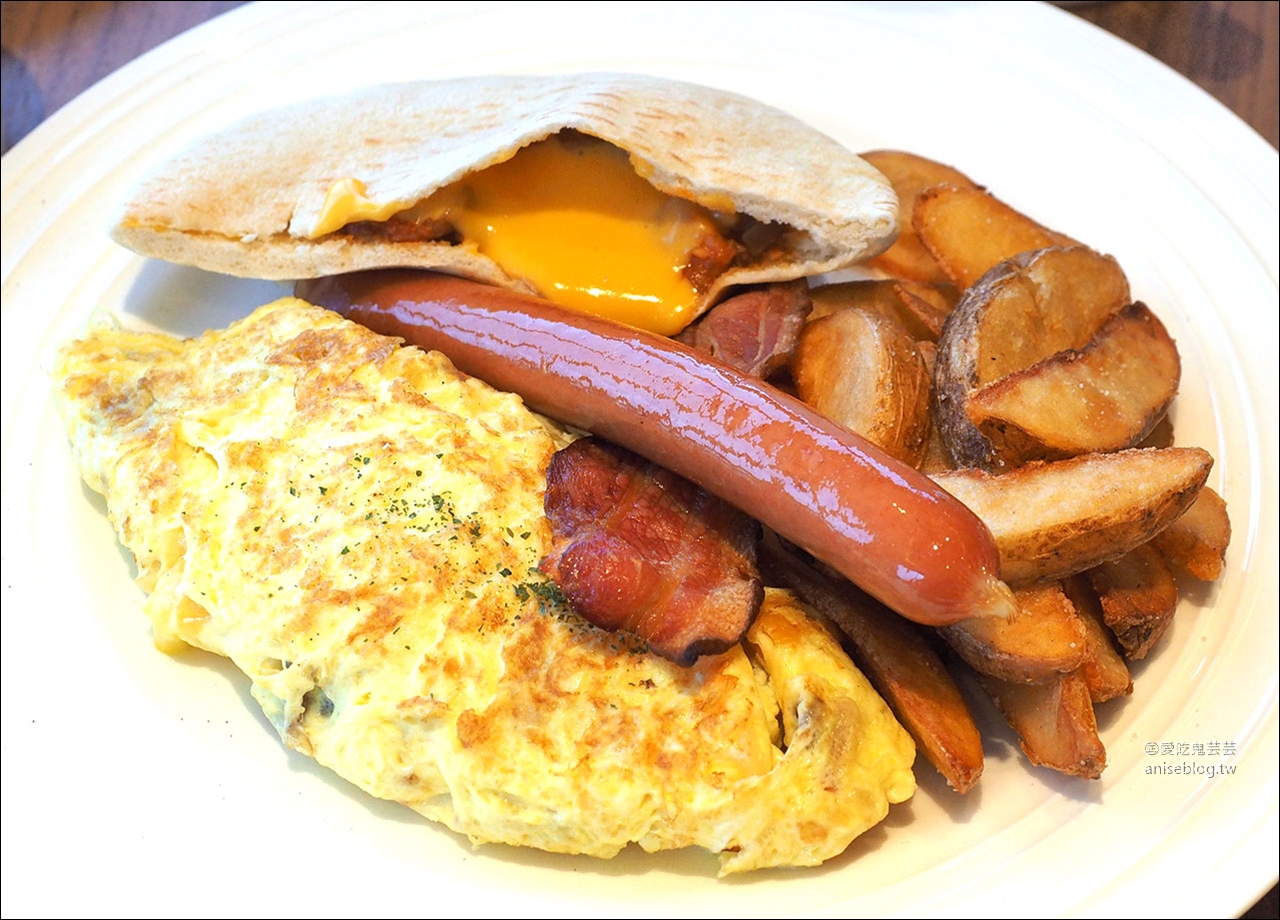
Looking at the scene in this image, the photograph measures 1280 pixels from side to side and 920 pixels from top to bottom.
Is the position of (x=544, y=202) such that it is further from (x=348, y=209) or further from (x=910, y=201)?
(x=910, y=201)

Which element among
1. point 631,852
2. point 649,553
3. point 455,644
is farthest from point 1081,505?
point 455,644

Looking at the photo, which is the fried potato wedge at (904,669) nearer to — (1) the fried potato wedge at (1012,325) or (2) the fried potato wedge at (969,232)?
(1) the fried potato wedge at (1012,325)

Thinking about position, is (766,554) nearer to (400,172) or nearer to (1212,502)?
(1212,502)

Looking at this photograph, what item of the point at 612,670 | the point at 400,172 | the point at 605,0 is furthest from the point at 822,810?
the point at 605,0

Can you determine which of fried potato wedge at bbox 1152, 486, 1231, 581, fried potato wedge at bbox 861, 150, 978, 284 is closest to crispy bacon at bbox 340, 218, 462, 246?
fried potato wedge at bbox 861, 150, 978, 284

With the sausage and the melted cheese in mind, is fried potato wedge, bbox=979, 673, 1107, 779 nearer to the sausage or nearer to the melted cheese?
the sausage

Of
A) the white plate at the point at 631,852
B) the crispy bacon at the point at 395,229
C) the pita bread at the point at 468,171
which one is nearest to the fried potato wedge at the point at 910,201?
the pita bread at the point at 468,171
